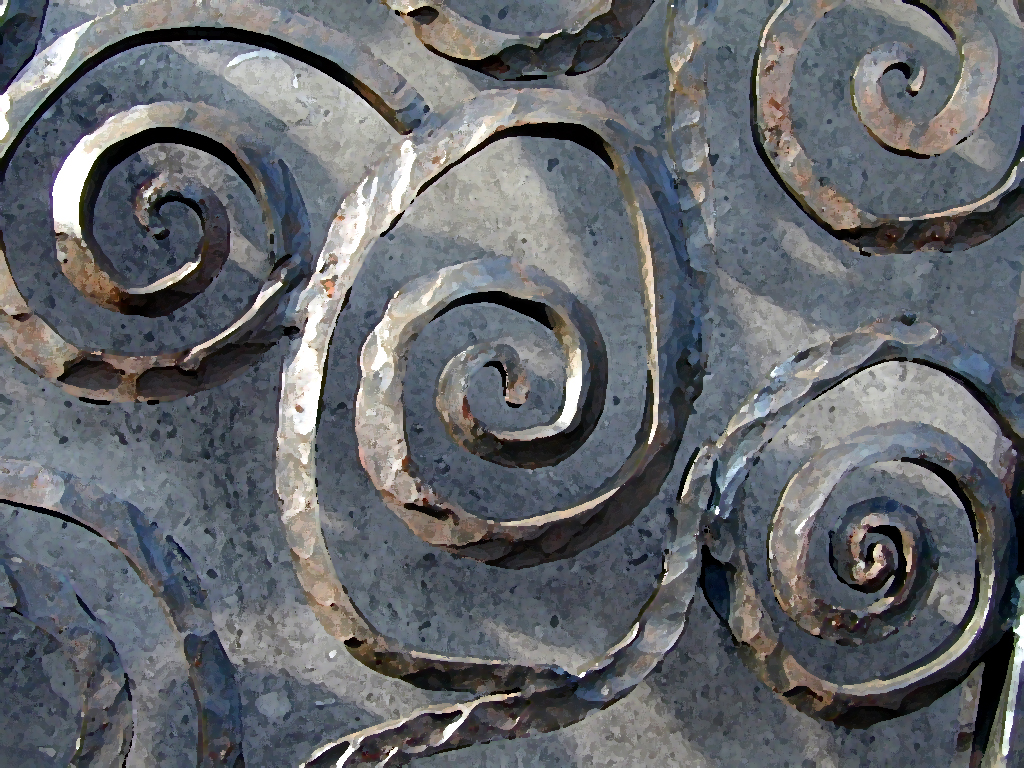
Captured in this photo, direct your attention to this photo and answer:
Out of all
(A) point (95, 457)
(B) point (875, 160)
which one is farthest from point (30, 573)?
(B) point (875, 160)

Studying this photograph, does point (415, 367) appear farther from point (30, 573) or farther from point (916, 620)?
point (916, 620)

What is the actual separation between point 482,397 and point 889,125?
0.32 metres

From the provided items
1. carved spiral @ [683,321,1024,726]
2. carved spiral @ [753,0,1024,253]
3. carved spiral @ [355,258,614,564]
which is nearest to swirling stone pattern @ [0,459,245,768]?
carved spiral @ [355,258,614,564]

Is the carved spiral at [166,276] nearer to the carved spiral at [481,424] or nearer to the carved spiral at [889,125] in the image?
the carved spiral at [481,424]

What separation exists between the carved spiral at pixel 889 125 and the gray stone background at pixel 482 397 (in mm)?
11

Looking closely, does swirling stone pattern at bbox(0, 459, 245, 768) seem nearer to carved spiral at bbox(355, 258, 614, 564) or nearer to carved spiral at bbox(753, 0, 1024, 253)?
carved spiral at bbox(355, 258, 614, 564)

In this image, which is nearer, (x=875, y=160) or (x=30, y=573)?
(x=30, y=573)

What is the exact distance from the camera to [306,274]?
560 millimetres

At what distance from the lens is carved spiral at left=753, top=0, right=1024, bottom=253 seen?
2.01ft

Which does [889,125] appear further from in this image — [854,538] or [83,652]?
[83,652]

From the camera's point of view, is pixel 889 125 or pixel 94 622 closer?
pixel 94 622

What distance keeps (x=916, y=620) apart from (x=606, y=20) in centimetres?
42

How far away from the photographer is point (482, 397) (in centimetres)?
57

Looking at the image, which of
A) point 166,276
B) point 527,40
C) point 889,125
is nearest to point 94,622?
point 166,276
